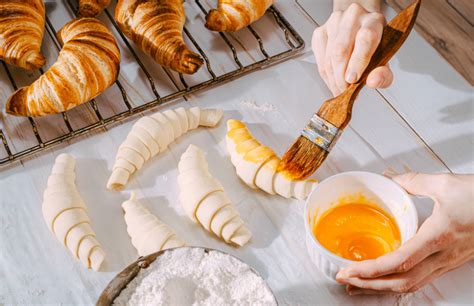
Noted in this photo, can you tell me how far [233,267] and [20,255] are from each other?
0.36 m

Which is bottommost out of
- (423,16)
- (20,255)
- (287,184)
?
(287,184)

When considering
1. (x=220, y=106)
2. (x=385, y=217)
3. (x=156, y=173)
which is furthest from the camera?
(x=220, y=106)

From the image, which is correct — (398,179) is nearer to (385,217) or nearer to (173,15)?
(385,217)

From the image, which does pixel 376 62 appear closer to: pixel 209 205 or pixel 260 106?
pixel 260 106

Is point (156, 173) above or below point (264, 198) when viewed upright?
above

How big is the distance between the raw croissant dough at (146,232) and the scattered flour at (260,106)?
1.03 ft

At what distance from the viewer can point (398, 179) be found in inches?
39.0

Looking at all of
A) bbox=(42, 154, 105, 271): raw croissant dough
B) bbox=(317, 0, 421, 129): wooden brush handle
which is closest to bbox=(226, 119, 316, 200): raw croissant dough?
bbox=(317, 0, 421, 129): wooden brush handle

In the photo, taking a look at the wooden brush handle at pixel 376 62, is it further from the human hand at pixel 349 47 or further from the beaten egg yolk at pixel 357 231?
the beaten egg yolk at pixel 357 231

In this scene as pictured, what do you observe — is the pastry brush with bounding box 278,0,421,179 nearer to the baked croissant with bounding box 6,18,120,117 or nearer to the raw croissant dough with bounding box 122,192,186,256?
the raw croissant dough with bounding box 122,192,186,256

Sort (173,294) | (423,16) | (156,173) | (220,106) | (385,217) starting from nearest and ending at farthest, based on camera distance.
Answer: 1. (173,294)
2. (385,217)
3. (156,173)
4. (220,106)
5. (423,16)

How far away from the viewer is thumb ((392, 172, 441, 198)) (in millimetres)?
952

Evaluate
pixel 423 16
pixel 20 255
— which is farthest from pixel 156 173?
pixel 423 16

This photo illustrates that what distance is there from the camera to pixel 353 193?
3.23ft
